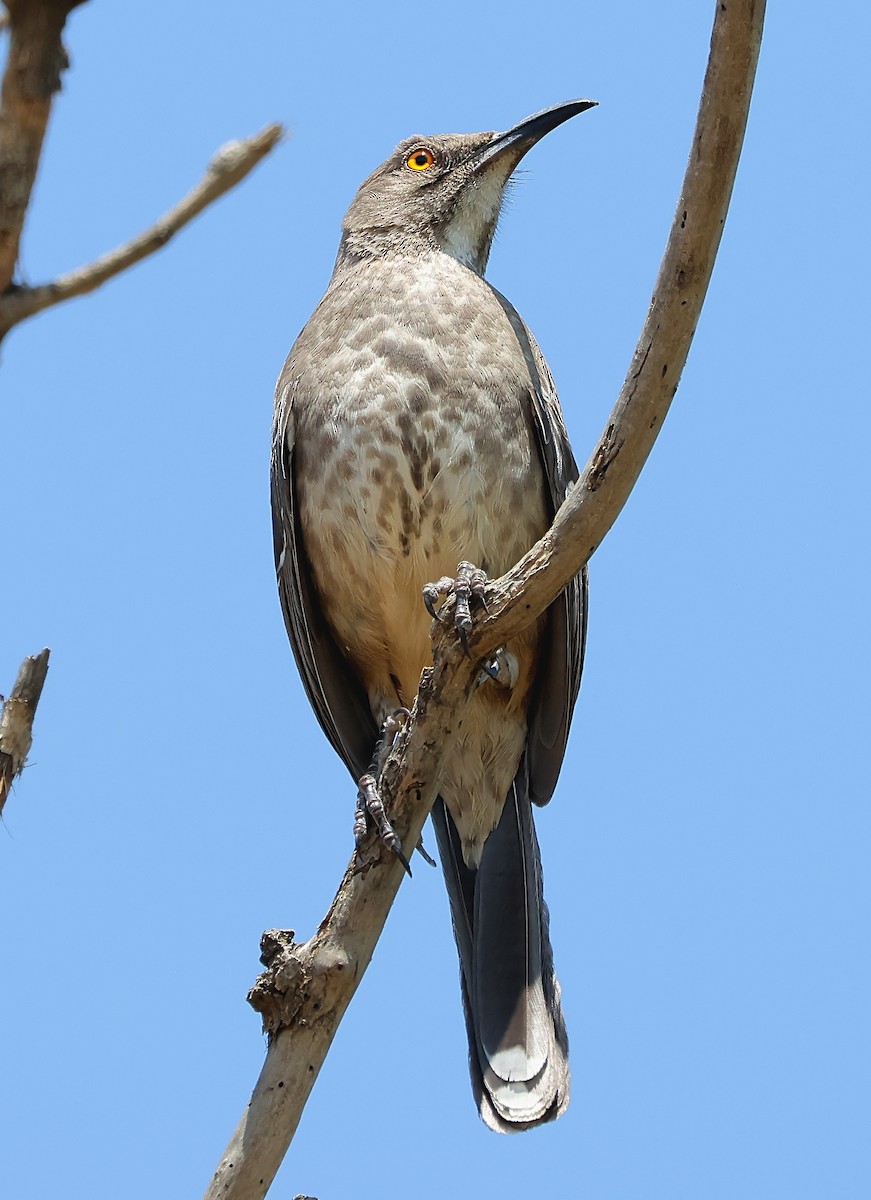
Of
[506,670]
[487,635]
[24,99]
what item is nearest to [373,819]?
[487,635]

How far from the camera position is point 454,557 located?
5059mm

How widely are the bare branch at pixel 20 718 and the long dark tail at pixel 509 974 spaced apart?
6.99 feet

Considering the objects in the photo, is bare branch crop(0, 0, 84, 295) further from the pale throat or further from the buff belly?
the pale throat

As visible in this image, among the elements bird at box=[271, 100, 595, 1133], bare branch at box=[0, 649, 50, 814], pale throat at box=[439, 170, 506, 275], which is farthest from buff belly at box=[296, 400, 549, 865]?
bare branch at box=[0, 649, 50, 814]

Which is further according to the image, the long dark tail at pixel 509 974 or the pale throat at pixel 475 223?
the pale throat at pixel 475 223

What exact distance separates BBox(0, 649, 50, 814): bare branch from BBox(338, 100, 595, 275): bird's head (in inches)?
117

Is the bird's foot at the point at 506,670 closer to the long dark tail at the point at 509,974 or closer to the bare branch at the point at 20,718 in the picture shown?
the long dark tail at the point at 509,974

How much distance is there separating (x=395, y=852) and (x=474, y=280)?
239 centimetres

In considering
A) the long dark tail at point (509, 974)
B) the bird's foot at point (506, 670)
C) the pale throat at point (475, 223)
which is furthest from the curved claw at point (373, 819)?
the pale throat at point (475, 223)

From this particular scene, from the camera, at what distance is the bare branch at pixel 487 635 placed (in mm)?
3588

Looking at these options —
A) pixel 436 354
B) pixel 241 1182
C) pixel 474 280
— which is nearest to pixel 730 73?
pixel 436 354

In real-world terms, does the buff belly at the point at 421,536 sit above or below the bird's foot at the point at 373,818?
above

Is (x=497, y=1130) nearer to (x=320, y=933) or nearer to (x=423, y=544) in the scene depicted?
(x=320, y=933)

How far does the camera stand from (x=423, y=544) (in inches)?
199
